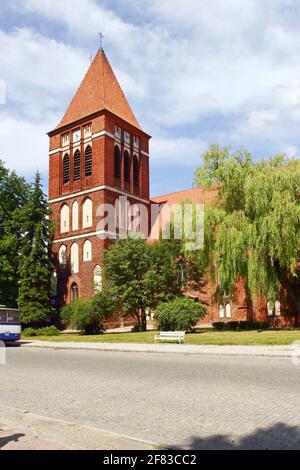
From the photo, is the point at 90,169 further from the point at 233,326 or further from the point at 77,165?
the point at 233,326

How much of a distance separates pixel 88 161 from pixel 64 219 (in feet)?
A: 18.9

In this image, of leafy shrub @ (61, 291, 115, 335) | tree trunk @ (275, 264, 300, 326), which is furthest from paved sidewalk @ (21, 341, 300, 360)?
leafy shrub @ (61, 291, 115, 335)

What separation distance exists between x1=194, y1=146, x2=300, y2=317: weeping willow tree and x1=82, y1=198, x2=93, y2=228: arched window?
15859mm

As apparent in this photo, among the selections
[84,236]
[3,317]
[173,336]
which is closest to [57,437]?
[173,336]

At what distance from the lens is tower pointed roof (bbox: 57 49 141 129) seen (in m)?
43.9

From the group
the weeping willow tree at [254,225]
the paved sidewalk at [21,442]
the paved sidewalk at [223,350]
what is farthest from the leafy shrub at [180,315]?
the paved sidewalk at [21,442]

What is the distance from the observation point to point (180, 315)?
1026 inches

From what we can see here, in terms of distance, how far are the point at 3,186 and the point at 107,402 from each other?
34.5m

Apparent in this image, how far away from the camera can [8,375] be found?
37.8 feet

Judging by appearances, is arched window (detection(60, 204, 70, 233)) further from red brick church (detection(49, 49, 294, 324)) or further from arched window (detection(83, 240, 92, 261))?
arched window (detection(83, 240, 92, 261))

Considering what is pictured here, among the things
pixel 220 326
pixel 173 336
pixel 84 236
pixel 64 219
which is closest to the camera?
pixel 173 336

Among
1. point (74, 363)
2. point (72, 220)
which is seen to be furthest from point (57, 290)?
point (74, 363)

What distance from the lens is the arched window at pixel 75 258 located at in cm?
4038
